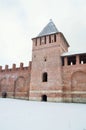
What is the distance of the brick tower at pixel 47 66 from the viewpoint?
18.5 metres

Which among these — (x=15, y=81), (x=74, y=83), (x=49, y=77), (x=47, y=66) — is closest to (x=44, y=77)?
(x=49, y=77)

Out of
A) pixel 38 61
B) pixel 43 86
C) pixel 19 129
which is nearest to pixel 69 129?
pixel 19 129

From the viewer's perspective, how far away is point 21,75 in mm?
23219

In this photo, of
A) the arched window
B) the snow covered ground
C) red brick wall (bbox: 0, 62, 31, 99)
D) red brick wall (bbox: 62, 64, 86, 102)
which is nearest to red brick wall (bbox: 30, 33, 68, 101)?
the arched window

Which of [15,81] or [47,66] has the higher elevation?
[47,66]

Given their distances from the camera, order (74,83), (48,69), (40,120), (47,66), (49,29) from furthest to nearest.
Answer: (49,29)
(47,66)
(48,69)
(74,83)
(40,120)

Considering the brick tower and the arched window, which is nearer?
the brick tower

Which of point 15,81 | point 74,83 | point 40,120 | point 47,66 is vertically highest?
point 47,66

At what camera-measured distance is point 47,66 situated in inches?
776

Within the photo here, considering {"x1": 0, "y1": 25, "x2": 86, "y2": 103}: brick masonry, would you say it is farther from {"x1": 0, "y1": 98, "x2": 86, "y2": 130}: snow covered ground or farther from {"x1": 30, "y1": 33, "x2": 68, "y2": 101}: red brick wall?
{"x1": 0, "y1": 98, "x2": 86, "y2": 130}: snow covered ground

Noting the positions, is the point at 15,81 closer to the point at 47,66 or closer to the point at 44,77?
the point at 44,77

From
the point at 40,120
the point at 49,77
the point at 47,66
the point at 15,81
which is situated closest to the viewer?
the point at 40,120

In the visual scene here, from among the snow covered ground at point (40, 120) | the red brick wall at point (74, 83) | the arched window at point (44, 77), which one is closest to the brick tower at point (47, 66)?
the arched window at point (44, 77)

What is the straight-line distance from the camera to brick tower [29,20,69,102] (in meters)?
18.5
